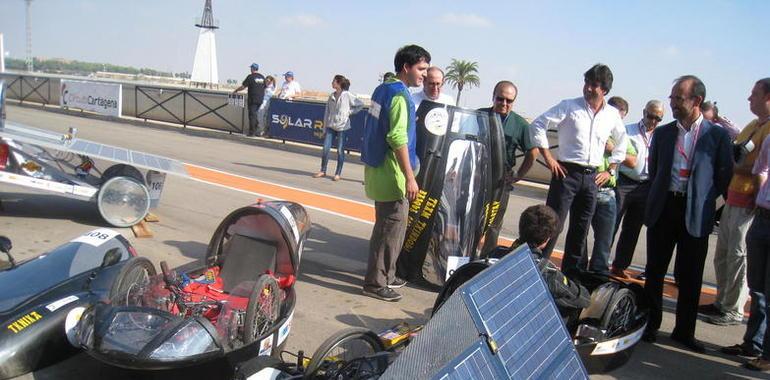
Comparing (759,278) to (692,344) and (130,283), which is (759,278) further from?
(130,283)

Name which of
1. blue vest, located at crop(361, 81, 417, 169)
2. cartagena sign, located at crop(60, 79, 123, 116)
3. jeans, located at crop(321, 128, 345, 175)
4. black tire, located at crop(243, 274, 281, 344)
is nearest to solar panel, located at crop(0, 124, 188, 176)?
blue vest, located at crop(361, 81, 417, 169)

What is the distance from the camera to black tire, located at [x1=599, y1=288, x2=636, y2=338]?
3887 mm

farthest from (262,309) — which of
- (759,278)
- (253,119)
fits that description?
(253,119)

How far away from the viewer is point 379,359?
2373 mm

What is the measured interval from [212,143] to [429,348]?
16.1 m

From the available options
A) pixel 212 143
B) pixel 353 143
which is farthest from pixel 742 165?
pixel 212 143

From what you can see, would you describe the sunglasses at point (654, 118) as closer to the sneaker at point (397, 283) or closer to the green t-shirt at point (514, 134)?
the green t-shirt at point (514, 134)

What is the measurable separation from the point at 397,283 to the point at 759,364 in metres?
2.85

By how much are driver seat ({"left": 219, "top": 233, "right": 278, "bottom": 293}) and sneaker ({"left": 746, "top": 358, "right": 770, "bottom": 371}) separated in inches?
139

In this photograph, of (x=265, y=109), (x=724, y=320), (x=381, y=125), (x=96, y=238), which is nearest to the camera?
(x=96, y=238)

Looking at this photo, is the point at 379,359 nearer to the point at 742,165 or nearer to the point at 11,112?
the point at 742,165

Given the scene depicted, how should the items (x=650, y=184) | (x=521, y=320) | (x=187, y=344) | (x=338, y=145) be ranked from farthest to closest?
(x=338, y=145), (x=650, y=184), (x=187, y=344), (x=521, y=320)

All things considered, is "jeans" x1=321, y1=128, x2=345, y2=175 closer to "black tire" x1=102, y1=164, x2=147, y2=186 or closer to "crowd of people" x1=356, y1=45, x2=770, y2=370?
"black tire" x1=102, y1=164, x2=147, y2=186

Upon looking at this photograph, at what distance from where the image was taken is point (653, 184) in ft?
15.3
